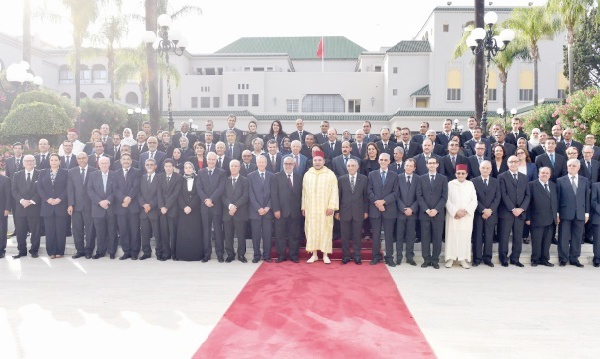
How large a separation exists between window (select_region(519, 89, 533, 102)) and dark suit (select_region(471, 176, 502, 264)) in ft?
132

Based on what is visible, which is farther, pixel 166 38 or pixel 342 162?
pixel 166 38

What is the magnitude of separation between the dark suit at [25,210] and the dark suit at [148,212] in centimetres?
208

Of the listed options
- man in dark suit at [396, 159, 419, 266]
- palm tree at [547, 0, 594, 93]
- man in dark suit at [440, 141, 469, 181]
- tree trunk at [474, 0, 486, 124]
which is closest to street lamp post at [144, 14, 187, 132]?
man in dark suit at [396, 159, 419, 266]

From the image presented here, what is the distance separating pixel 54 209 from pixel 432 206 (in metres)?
7.40

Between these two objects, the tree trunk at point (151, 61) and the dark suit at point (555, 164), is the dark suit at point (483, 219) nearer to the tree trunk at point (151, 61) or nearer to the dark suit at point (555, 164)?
the dark suit at point (555, 164)

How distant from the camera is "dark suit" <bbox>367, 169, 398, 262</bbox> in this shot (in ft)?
30.9

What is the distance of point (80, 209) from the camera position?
10023 millimetres

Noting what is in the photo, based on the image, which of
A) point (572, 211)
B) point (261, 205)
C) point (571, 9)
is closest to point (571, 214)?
point (572, 211)

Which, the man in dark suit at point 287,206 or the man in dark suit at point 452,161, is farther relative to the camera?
the man in dark suit at point 452,161

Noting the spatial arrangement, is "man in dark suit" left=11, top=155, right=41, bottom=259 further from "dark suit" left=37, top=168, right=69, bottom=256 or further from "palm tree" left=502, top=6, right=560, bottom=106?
"palm tree" left=502, top=6, right=560, bottom=106

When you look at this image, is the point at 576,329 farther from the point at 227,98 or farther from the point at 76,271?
the point at 227,98

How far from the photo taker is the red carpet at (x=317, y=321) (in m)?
5.28

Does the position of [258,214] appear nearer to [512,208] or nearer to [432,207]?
[432,207]

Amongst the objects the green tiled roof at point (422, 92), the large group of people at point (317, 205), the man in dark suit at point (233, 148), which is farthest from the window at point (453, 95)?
the man in dark suit at point (233, 148)
